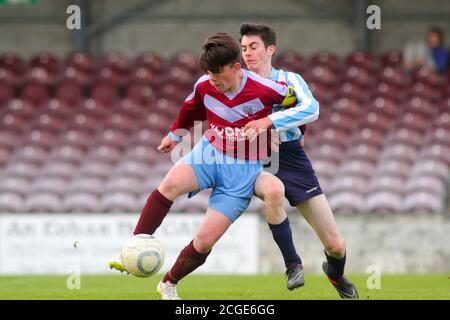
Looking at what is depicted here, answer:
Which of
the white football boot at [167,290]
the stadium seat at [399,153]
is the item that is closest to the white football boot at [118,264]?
the white football boot at [167,290]

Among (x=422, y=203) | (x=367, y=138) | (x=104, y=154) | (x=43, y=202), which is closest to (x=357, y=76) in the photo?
(x=367, y=138)

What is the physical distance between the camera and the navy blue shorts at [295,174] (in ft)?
26.1

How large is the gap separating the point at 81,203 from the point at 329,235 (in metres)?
7.64

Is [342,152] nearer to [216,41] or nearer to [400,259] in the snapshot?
[400,259]

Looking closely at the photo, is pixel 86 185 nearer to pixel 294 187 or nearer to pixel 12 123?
pixel 12 123

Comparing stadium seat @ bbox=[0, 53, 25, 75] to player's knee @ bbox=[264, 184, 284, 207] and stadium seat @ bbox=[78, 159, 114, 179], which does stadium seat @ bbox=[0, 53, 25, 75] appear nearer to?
stadium seat @ bbox=[78, 159, 114, 179]

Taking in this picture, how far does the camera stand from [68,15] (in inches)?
766

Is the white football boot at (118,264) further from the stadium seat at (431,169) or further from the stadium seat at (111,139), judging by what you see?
the stadium seat at (111,139)

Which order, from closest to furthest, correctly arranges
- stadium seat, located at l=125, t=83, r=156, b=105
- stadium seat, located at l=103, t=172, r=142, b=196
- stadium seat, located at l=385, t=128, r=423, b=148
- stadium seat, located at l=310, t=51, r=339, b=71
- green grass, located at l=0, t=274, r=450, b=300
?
green grass, located at l=0, t=274, r=450, b=300, stadium seat, located at l=103, t=172, r=142, b=196, stadium seat, located at l=385, t=128, r=423, b=148, stadium seat, located at l=125, t=83, r=156, b=105, stadium seat, located at l=310, t=51, r=339, b=71

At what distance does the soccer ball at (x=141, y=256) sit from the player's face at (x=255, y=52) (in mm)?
1665

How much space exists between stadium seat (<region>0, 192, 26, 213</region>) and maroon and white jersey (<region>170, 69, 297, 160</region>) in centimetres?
787

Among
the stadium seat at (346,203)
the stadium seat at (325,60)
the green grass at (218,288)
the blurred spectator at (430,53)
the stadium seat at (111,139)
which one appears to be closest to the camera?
the green grass at (218,288)

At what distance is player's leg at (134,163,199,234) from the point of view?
7.36m

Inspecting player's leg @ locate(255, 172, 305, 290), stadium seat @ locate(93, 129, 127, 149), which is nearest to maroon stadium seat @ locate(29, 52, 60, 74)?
stadium seat @ locate(93, 129, 127, 149)
